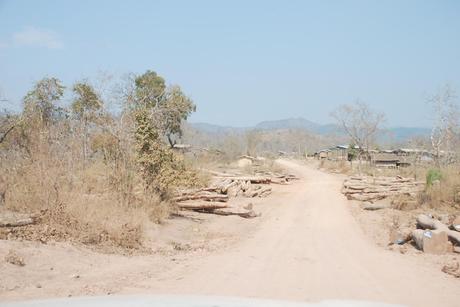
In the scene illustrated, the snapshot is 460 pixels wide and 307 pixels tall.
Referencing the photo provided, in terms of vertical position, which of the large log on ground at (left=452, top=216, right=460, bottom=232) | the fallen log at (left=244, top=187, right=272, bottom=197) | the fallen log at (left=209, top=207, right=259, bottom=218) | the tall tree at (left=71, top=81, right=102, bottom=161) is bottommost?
the fallen log at (left=244, top=187, right=272, bottom=197)

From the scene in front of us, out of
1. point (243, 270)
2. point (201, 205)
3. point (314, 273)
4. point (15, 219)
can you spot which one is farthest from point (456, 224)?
point (15, 219)

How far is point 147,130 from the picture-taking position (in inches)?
497

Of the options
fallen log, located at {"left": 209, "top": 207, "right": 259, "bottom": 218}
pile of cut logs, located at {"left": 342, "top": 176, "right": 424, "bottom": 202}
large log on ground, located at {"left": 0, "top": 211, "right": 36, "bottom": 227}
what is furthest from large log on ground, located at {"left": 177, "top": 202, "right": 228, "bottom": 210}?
pile of cut logs, located at {"left": 342, "top": 176, "right": 424, "bottom": 202}

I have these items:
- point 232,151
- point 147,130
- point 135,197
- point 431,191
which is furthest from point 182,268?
point 232,151

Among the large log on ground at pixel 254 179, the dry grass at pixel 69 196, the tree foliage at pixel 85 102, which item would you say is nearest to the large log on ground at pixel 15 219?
the dry grass at pixel 69 196

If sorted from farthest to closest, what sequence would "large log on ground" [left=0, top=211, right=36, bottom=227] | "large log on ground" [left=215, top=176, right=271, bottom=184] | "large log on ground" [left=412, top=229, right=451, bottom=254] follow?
"large log on ground" [left=215, top=176, right=271, bottom=184], "large log on ground" [left=412, top=229, right=451, bottom=254], "large log on ground" [left=0, top=211, right=36, bottom=227]

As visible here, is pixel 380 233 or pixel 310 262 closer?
pixel 310 262

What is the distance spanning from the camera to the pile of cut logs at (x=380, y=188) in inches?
760

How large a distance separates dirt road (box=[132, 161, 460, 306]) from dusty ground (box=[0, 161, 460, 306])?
15 mm

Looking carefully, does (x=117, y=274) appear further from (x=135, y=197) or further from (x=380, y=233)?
(x=380, y=233)

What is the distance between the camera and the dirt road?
605cm

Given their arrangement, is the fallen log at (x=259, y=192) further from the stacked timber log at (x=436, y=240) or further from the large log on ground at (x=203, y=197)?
the stacked timber log at (x=436, y=240)

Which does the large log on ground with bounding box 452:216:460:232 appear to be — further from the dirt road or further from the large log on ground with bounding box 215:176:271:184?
the large log on ground with bounding box 215:176:271:184

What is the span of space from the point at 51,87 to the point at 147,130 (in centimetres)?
1151
